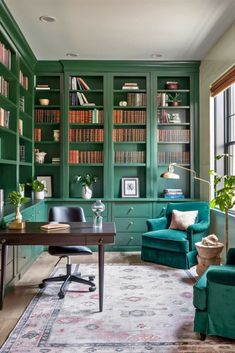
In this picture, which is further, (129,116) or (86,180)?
(129,116)

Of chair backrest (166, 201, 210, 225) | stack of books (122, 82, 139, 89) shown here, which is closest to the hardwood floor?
chair backrest (166, 201, 210, 225)

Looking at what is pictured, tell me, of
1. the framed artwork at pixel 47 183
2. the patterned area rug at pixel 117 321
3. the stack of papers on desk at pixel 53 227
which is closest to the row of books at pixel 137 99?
the framed artwork at pixel 47 183

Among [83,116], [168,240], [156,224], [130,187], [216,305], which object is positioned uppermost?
[83,116]

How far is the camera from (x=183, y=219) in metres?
4.69

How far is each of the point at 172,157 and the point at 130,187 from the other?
→ 84cm

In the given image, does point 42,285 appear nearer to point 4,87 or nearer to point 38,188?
point 38,188

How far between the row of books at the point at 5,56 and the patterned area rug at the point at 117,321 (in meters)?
2.61

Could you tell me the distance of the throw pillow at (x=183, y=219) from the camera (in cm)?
466

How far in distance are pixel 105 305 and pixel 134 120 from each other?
314 centimetres

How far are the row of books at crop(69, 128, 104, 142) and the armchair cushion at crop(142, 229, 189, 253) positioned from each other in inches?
70.7

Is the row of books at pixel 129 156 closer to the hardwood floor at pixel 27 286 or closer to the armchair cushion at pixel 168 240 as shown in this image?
the armchair cushion at pixel 168 240

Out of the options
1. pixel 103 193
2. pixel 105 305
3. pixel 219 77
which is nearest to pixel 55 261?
pixel 103 193

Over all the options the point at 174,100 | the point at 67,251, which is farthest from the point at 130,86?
the point at 67,251

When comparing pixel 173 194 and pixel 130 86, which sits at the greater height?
pixel 130 86
